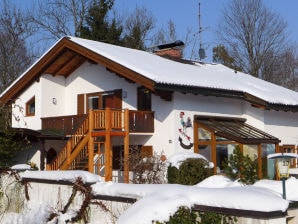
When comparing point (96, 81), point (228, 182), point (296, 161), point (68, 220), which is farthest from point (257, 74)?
point (68, 220)

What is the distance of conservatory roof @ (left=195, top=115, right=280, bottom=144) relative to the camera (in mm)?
19141

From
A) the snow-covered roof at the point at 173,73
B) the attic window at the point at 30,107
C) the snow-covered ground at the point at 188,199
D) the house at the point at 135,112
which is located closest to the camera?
the snow-covered ground at the point at 188,199

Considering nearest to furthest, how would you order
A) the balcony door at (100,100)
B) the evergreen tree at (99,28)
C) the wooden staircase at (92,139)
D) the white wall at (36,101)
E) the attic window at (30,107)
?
the wooden staircase at (92,139) < the balcony door at (100,100) < the white wall at (36,101) < the attic window at (30,107) < the evergreen tree at (99,28)

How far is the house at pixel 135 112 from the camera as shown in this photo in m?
19.3

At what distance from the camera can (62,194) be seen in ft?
39.7

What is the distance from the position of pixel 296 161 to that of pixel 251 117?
356cm

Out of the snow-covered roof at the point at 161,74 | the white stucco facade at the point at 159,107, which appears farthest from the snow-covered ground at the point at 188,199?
the white stucco facade at the point at 159,107

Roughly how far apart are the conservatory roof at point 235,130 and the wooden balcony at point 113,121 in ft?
6.99

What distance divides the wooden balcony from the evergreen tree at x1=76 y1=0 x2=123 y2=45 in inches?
764

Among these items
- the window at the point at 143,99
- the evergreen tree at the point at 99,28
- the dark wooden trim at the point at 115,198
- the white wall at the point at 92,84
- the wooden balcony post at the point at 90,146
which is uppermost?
the evergreen tree at the point at 99,28

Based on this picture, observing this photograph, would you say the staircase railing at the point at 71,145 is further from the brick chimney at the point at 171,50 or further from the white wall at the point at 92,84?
the brick chimney at the point at 171,50

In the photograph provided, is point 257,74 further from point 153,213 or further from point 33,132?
point 153,213

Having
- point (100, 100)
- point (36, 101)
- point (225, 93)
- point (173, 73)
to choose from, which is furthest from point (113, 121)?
point (36, 101)

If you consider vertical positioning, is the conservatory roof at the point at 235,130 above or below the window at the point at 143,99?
below
